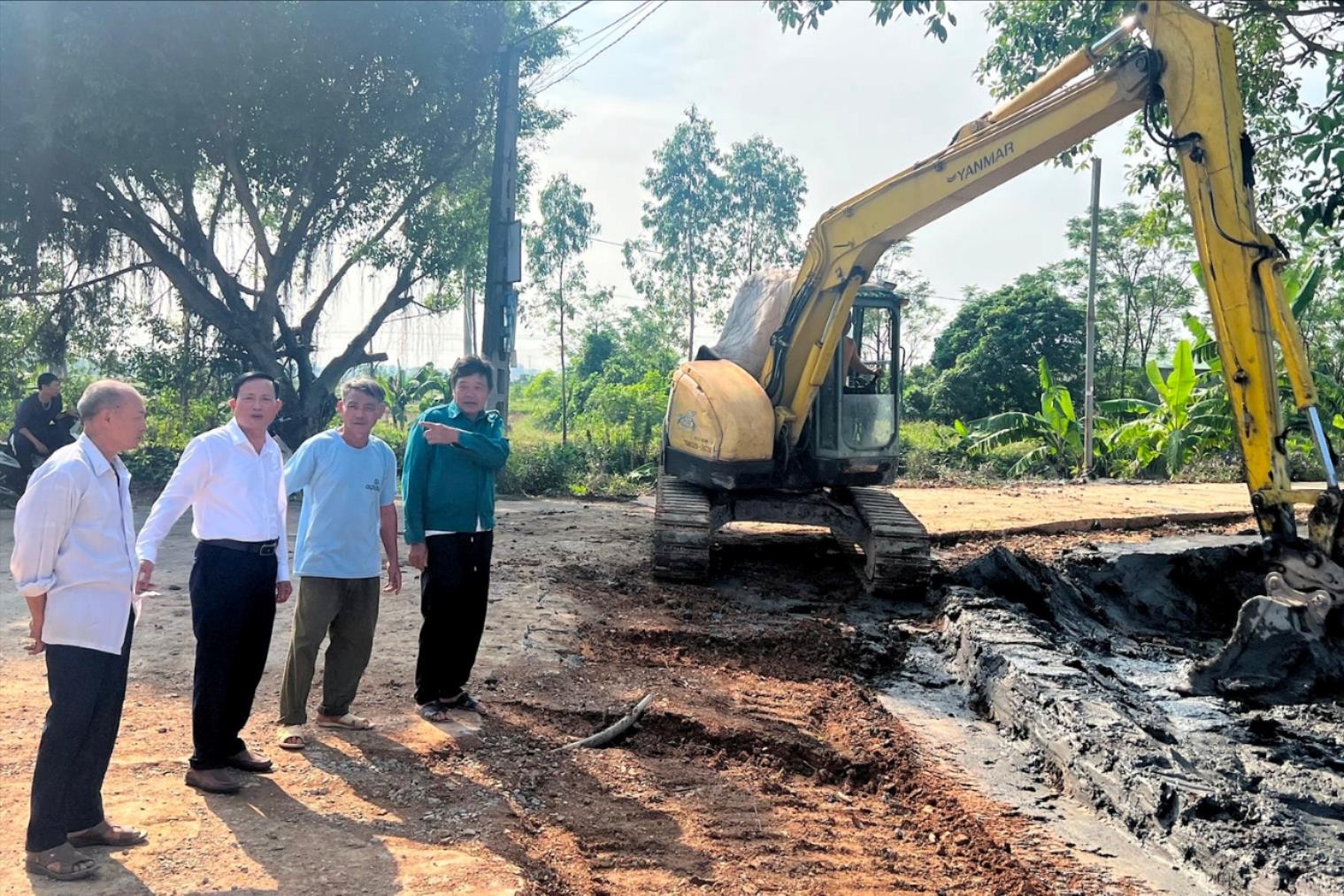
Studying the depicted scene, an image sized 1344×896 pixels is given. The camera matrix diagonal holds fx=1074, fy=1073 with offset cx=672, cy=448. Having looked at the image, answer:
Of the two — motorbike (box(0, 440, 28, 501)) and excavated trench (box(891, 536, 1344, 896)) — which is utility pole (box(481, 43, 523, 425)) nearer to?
motorbike (box(0, 440, 28, 501))

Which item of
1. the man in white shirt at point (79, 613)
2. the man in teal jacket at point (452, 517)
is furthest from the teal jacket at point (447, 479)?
the man in white shirt at point (79, 613)

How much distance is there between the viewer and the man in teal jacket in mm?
5223

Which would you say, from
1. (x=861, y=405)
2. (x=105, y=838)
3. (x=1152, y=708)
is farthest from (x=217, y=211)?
(x=1152, y=708)

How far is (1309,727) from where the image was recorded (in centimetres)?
591

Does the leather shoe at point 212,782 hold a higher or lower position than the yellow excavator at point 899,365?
lower

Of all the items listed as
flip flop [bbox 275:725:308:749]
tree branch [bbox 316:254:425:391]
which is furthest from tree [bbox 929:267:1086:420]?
flip flop [bbox 275:725:308:749]

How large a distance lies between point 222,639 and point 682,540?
209 inches

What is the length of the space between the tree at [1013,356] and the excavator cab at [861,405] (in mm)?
19270

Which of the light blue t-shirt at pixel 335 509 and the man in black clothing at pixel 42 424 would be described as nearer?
the light blue t-shirt at pixel 335 509

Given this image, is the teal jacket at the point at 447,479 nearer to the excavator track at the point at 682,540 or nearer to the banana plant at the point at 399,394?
the excavator track at the point at 682,540

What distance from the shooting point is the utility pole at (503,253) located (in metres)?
13.7

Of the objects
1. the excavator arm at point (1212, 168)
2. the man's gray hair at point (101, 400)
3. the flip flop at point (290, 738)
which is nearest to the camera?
the man's gray hair at point (101, 400)

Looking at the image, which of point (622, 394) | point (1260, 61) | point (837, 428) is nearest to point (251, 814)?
point (837, 428)

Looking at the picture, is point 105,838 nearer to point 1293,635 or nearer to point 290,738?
point 290,738
